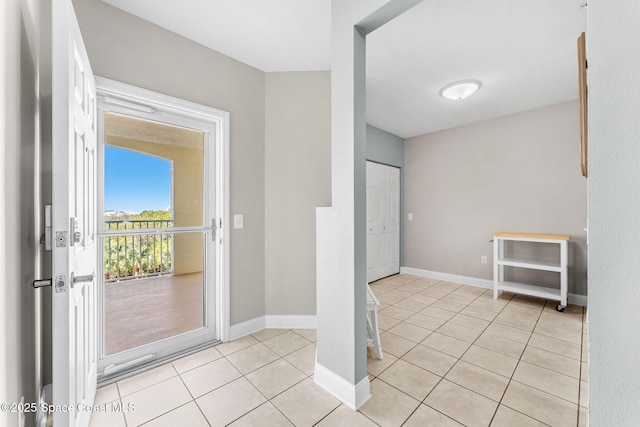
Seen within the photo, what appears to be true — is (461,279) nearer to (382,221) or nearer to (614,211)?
(382,221)

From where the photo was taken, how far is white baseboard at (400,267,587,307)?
10.8 feet

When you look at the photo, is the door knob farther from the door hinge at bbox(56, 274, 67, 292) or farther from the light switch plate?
the light switch plate

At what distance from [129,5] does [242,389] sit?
8.99ft

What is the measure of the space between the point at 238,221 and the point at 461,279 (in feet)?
12.5

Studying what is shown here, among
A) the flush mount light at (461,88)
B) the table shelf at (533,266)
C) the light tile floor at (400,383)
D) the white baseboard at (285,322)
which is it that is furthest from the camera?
the table shelf at (533,266)

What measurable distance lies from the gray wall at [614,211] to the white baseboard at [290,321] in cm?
218

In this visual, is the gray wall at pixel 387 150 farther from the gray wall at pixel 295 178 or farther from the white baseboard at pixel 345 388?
the white baseboard at pixel 345 388

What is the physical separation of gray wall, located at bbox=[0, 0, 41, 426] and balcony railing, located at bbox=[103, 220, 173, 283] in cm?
61

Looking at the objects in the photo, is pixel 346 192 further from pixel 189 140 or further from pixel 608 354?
pixel 189 140

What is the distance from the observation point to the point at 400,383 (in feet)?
5.90

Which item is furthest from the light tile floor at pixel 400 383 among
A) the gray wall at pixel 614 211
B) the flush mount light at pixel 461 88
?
the flush mount light at pixel 461 88

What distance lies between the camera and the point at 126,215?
6.52 ft

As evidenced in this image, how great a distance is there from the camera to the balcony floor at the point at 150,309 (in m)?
1.96

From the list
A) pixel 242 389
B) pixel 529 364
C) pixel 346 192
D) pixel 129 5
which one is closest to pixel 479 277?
pixel 529 364
